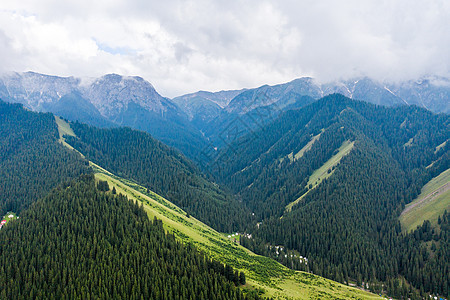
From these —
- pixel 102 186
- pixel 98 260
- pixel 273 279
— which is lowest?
pixel 98 260

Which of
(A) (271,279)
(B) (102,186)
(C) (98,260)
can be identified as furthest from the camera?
(B) (102,186)

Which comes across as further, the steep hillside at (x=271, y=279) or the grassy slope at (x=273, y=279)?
the grassy slope at (x=273, y=279)

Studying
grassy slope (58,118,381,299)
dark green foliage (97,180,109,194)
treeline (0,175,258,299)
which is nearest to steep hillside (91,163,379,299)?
grassy slope (58,118,381,299)

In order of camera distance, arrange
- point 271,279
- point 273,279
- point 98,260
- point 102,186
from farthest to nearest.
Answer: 1. point 102,186
2. point 273,279
3. point 271,279
4. point 98,260

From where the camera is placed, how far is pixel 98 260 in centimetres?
8825

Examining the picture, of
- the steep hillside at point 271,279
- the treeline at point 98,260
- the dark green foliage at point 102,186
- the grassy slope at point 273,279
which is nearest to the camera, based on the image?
the treeline at point 98,260

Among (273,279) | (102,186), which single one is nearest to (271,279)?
(273,279)

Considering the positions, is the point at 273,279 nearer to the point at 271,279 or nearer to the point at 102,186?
the point at 271,279

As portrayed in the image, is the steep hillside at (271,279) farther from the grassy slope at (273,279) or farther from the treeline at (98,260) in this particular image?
the treeline at (98,260)

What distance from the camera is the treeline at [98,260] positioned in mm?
76438

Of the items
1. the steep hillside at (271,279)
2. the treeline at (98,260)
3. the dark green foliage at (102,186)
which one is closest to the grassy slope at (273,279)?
the steep hillside at (271,279)

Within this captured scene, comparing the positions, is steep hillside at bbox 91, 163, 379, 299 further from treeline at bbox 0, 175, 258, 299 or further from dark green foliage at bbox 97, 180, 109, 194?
dark green foliage at bbox 97, 180, 109, 194

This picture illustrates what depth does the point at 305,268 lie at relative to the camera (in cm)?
15350

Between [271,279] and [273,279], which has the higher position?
[273,279]
